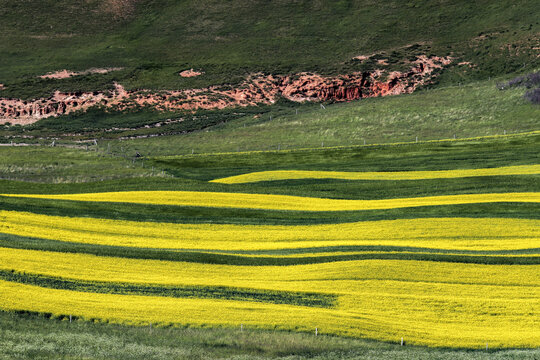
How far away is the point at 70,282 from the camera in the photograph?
3756cm

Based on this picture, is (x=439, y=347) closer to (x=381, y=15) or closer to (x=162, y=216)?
(x=162, y=216)

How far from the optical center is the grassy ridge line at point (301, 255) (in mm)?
40344

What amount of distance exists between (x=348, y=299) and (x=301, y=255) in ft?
22.3

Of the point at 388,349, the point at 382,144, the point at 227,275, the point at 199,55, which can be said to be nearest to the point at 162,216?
the point at 227,275

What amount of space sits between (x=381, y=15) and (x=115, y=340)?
92524 millimetres

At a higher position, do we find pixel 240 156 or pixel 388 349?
pixel 240 156

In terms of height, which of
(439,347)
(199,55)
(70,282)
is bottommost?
(439,347)

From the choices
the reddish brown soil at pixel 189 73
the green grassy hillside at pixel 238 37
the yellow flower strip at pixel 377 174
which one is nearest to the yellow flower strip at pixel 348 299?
the yellow flower strip at pixel 377 174

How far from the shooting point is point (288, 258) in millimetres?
41938

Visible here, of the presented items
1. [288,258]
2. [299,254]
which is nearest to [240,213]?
[299,254]

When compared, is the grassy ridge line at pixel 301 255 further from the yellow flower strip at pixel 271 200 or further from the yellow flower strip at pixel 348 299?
the yellow flower strip at pixel 271 200

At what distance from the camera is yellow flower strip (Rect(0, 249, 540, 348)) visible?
109 ft

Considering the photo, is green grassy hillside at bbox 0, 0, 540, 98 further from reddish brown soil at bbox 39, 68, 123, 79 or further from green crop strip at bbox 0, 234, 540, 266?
green crop strip at bbox 0, 234, 540, 266

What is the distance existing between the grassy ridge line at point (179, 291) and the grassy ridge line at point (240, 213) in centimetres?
1153
